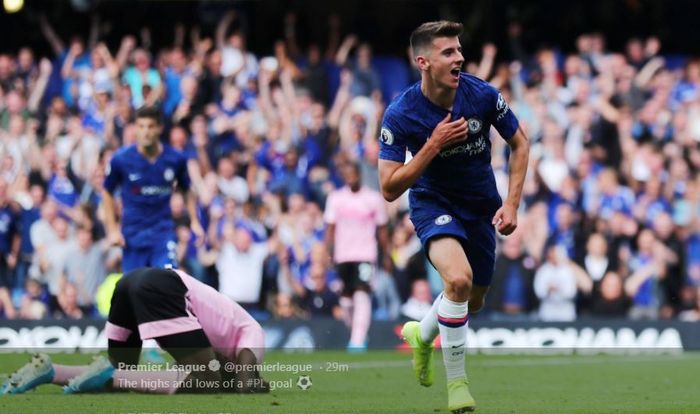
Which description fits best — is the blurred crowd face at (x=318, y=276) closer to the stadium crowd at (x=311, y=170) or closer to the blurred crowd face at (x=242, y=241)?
the stadium crowd at (x=311, y=170)

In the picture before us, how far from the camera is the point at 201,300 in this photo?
401 inches

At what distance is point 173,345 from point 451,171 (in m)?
2.31

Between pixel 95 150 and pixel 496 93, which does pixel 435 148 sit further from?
pixel 95 150

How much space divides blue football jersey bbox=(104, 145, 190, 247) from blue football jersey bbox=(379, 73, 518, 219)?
168 inches

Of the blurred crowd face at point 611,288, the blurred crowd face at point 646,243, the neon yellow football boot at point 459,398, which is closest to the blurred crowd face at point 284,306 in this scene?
the blurred crowd face at point 611,288

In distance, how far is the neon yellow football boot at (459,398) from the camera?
8.87 meters

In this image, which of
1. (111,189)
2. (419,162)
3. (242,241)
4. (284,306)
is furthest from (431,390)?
(242,241)

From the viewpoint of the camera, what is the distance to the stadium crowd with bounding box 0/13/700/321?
60.9ft

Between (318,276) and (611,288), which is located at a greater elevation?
(318,276)

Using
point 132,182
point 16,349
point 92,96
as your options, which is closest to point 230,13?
point 92,96

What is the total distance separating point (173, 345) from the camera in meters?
9.98

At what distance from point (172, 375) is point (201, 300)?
0.60 metres

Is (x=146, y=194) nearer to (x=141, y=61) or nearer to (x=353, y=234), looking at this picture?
(x=353, y=234)

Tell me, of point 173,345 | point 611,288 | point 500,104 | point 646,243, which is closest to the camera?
point 500,104
